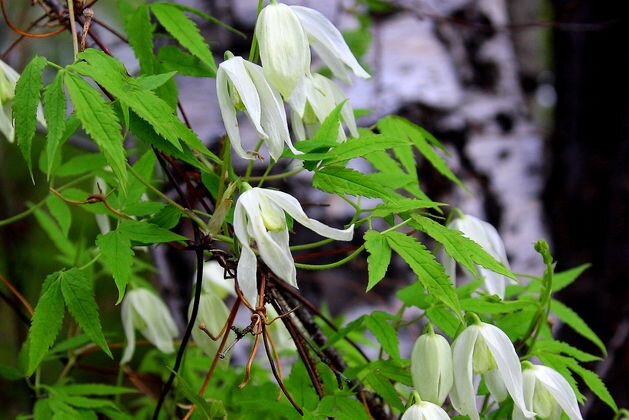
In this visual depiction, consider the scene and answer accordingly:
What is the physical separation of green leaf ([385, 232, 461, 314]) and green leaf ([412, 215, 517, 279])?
0.06ft

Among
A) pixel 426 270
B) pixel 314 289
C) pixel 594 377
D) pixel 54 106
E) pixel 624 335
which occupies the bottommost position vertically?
pixel 624 335

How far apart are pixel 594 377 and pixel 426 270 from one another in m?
0.27

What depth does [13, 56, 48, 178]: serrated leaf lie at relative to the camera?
0.52 m

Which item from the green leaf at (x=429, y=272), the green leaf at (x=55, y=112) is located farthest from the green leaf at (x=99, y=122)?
the green leaf at (x=429, y=272)

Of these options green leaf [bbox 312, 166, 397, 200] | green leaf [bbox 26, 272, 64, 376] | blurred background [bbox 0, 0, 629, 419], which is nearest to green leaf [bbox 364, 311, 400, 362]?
green leaf [bbox 312, 166, 397, 200]

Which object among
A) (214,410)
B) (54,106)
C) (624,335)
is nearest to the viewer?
(54,106)

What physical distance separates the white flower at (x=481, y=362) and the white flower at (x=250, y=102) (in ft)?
0.72

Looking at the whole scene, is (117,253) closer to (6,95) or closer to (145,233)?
(145,233)

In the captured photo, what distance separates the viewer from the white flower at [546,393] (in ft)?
2.00

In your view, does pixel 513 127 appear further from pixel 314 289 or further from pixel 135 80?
pixel 135 80

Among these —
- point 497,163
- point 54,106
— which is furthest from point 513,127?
point 54,106

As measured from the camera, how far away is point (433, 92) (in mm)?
1354

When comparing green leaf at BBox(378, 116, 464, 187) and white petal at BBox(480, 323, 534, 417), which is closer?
white petal at BBox(480, 323, 534, 417)

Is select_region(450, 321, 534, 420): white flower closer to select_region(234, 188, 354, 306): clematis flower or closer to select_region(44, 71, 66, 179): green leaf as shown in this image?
select_region(234, 188, 354, 306): clematis flower
